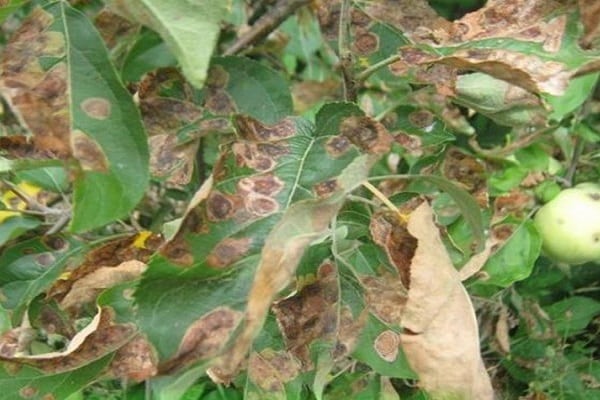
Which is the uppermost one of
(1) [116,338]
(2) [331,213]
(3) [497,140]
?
(2) [331,213]

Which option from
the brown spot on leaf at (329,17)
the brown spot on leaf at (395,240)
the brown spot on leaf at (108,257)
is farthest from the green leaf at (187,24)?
the brown spot on leaf at (329,17)

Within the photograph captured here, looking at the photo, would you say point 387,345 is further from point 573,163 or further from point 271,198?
point 573,163

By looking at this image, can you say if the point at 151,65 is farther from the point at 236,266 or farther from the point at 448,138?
the point at 236,266

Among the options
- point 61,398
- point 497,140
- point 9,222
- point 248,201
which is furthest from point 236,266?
point 497,140

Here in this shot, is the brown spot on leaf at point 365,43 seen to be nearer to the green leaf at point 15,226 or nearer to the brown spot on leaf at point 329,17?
the brown spot on leaf at point 329,17

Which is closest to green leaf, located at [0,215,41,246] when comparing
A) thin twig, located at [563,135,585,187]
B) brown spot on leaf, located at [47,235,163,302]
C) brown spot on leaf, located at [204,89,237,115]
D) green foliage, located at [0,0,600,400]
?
green foliage, located at [0,0,600,400]
